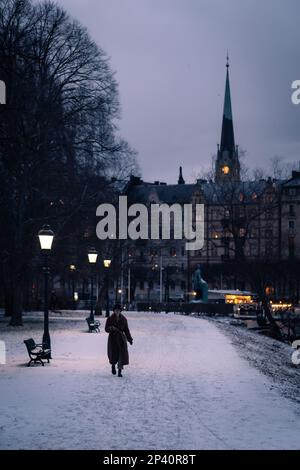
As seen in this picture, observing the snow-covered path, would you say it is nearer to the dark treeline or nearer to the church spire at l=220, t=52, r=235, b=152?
the dark treeline

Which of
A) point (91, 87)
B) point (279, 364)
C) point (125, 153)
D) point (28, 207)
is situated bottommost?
point (279, 364)

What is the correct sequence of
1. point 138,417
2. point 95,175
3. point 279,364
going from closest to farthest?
1. point 138,417
2. point 279,364
3. point 95,175

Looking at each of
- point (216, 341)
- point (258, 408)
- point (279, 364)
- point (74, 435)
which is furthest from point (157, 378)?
point (216, 341)

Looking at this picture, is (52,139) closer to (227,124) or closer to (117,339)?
(117,339)

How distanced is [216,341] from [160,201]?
106511 millimetres

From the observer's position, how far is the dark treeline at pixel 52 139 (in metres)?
38.6

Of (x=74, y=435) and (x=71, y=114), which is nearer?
(x=74, y=435)

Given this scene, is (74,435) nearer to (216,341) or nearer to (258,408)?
(258,408)

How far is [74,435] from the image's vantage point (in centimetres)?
1275

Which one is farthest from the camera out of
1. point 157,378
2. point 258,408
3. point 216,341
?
point 216,341

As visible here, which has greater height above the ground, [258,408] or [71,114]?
[71,114]

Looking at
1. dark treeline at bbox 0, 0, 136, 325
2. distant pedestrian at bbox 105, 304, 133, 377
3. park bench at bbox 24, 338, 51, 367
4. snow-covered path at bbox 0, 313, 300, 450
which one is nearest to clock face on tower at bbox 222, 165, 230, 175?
dark treeline at bbox 0, 0, 136, 325

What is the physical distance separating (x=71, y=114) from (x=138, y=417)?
2782cm

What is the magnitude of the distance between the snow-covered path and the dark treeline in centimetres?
1485
